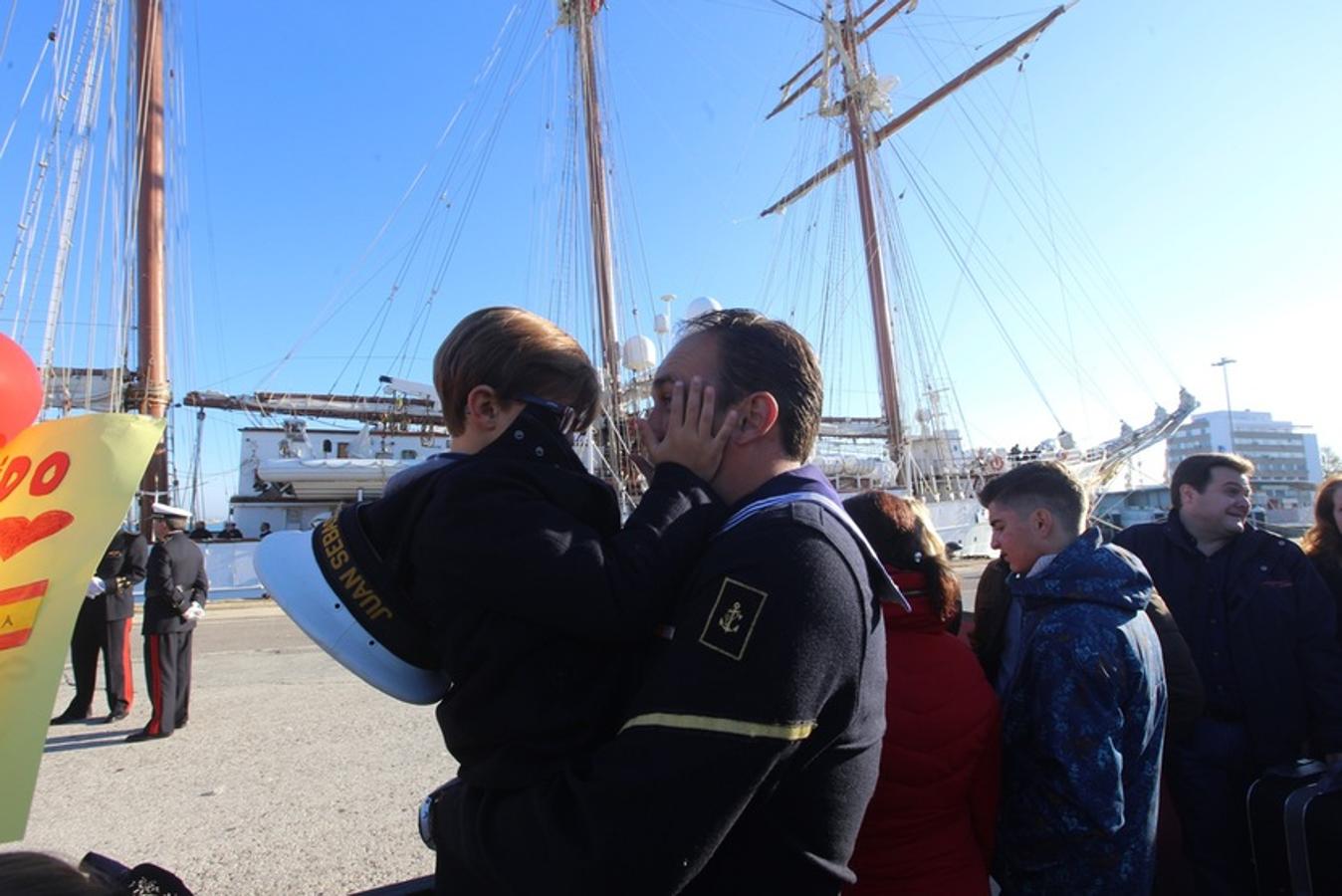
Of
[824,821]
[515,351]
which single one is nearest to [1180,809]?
[824,821]

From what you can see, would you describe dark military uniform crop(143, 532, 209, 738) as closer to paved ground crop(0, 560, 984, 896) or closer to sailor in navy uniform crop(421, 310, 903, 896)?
paved ground crop(0, 560, 984, 896)

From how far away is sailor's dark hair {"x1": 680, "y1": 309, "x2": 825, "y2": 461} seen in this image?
1347mm

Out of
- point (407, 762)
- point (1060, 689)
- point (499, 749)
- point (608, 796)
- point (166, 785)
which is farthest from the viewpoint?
point (407, 762)

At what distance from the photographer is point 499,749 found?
44.0 inches

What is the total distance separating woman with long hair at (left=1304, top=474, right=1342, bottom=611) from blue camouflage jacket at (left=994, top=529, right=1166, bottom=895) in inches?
101

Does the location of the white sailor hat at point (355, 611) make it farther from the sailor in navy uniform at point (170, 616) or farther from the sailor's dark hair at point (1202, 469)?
the sailor in navy uniform at point (170, 616)

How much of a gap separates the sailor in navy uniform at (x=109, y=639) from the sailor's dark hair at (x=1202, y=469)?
8.44 metres

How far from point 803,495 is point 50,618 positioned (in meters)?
1.51

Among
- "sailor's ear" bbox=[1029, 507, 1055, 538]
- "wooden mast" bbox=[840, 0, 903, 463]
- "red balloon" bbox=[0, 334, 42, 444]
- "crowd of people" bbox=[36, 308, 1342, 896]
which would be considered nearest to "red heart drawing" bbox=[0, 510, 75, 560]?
"red balloon" bbox=[0, 334, 42, 444]

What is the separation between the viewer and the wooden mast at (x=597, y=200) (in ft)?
77.0

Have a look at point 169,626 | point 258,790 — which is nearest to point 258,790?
point 258,790

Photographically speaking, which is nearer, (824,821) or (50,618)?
(824,821)

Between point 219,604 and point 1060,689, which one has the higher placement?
point 1060,689

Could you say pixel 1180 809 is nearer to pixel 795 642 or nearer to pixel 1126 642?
pixel 1126 642
